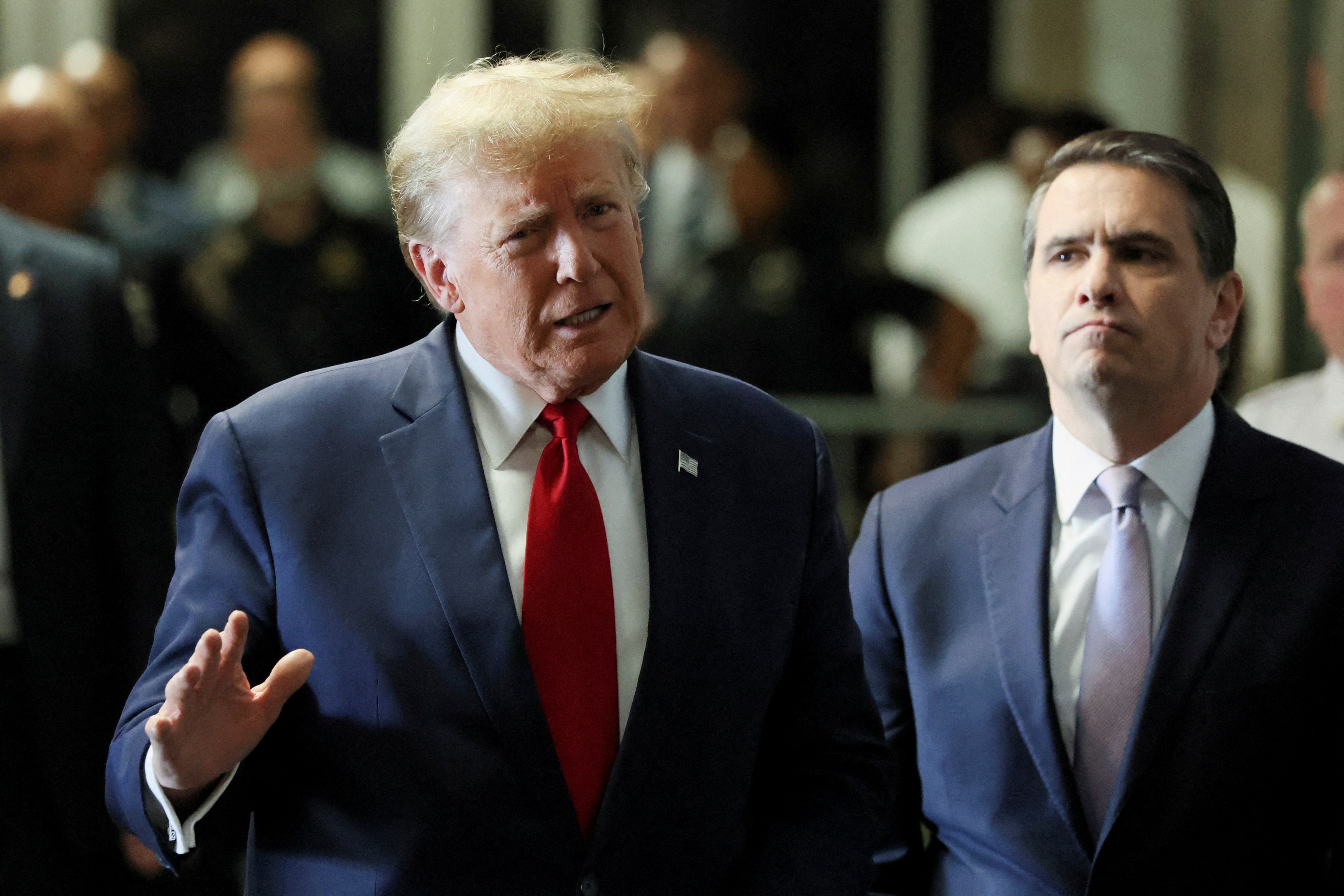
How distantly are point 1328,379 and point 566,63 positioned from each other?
1.34 meters

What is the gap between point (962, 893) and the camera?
73.1 inches

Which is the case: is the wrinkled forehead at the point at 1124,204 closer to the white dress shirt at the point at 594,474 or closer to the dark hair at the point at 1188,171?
the dark hair at the point at 1188,171

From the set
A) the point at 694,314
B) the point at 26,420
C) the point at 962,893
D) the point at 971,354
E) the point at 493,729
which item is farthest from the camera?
the point at 971,354

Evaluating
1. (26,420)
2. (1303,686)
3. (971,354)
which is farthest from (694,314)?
(1303,686)

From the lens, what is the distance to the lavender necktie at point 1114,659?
176cm

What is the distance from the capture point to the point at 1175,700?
1.73 meters

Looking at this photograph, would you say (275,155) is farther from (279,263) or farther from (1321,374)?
(1321,374)

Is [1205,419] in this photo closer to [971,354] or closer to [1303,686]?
[1303,686]

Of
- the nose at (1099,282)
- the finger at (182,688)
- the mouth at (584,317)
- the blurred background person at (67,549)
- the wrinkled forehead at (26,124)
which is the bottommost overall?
the blurred background person at (67,549)

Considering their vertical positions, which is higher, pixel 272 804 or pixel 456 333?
pixel 456 333

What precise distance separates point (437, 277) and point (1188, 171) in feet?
2.95

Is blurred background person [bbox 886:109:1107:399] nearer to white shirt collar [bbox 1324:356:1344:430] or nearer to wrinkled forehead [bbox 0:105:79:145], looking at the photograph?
white shirt collar [bbox 1324:356:1344:430]

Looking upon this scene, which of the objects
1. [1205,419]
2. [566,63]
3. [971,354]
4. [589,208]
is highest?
[566,63]

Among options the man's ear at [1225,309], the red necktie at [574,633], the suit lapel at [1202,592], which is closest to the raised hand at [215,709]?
the red necktie at [574,633]
